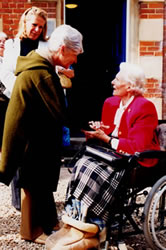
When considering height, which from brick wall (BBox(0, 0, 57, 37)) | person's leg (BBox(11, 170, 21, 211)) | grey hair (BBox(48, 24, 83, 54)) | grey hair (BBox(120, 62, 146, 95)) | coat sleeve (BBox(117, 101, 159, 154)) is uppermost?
brick wall (BBox(0, 0, 57, 37))

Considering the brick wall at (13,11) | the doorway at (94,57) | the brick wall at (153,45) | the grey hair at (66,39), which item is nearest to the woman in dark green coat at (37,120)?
the grey hair at (66,39)

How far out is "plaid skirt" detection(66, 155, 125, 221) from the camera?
119 inches

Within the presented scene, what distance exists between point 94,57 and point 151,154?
524 cm

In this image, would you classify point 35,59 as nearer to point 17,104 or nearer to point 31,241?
point 17,104

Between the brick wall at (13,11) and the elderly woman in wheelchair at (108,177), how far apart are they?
3.59 m

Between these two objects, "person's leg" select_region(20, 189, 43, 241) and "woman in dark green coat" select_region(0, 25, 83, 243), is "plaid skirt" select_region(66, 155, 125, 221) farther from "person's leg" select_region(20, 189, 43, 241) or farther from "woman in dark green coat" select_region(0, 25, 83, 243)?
"person's leg" select_region(20, 189, 43, 241)

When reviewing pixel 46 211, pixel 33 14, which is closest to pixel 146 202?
pixel 46 211

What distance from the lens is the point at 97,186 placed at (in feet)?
9.95

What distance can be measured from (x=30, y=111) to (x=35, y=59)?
0.40 meters

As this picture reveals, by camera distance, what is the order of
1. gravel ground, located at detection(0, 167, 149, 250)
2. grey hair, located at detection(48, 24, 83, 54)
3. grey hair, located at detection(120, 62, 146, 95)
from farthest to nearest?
grey hair, located at detection(120, 62, 146, 95) → gravel ground, located at detection(0, 167, 149, 250) → grey hair, located at detection(48, 24, 83, 54)

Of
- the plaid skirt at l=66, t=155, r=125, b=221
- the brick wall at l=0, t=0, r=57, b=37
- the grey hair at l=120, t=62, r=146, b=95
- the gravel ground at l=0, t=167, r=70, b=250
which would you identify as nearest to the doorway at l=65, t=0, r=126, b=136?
the brick wall at l=0, t=0, r=57, b=37

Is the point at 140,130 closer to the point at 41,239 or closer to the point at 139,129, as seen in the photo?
the point at 139,129

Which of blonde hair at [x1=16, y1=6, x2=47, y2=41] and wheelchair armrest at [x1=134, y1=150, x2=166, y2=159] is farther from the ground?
blonde hair at [x1=16, y1=6, x2=47, y2=41]

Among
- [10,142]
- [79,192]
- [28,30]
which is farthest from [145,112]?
[28,30]
